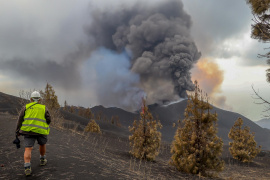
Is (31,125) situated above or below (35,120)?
below

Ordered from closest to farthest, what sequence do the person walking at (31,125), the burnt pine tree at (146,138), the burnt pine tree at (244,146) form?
the person walking at (31,125)
the burnt pine tree at (146,138)
the burnt pine tree at (244,146)

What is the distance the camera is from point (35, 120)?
16.3 ft

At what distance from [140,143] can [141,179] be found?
5963mm

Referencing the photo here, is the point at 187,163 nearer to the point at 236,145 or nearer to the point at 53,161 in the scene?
the point at 53,161

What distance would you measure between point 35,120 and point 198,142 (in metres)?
5.85

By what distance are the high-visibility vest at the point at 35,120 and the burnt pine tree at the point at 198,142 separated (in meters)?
5.14

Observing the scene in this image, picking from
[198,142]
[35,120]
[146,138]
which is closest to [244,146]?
[146,138]

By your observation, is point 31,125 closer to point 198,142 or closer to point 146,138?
point 198,142

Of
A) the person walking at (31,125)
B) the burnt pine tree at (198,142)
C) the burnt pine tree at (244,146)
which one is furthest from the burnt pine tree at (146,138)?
the burnt pine tree at (244,146)

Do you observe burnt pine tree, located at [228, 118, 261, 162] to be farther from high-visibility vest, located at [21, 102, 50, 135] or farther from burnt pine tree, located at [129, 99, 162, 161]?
high-visibility vest, located at [21, 102, 50, 135]

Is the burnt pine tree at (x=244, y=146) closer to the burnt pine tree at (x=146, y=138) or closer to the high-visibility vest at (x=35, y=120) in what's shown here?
the burnt pine tree at (x=146, y=138)

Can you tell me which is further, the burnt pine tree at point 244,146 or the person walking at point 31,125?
the burnt pine tree at point 244,146

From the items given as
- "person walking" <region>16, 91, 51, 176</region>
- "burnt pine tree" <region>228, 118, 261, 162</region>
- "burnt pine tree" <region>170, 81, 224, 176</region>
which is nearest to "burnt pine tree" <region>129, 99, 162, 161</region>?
"burnt pine tree" <region>170, 81, 224, 176</region>

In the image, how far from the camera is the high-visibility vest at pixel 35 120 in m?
4.90
